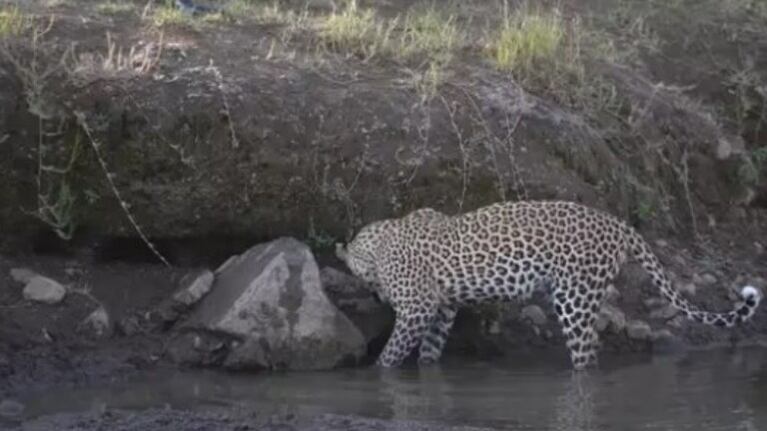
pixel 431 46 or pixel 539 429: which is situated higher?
pixel 431 46

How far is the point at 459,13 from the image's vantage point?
14641 mm

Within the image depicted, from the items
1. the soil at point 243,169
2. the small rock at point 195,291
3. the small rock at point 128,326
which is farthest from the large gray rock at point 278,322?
the soil at point 243,169

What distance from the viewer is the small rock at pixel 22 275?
1047 centimetres

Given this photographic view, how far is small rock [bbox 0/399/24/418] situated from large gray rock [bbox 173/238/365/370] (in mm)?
1531

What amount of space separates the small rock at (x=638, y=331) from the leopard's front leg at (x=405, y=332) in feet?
5.62

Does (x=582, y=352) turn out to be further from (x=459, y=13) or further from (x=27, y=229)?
(x=459, y=13)

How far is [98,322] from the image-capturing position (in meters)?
10.3

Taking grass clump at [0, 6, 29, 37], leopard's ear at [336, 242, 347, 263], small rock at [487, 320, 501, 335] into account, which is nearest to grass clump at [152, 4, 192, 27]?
grass clump at [0, 6, 29, 37]

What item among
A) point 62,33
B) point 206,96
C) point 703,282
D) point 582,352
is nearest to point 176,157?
point 206,96

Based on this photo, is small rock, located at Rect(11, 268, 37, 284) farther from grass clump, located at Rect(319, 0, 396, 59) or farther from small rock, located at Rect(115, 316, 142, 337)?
grass clump, located at Rect(319, 0, 396, 59)

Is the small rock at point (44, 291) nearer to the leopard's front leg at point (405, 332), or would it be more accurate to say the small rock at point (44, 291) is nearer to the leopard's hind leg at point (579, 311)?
the leopard's front leg at point (405, 332)

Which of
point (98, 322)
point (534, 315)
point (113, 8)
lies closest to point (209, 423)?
→ point (98, 322)

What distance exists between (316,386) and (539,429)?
1.77m

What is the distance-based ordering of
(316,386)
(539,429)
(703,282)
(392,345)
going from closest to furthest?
1. (539,429)
2. (316,386)
3. (392,345)
4. (703,282)
